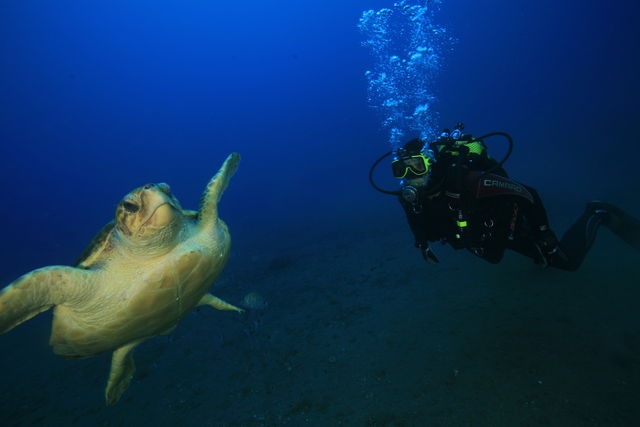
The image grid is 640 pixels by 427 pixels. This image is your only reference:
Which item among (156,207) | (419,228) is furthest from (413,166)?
(156,207)

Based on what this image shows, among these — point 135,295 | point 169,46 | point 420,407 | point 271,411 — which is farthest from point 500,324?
point 169,46

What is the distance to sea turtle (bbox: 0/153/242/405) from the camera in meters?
2.22

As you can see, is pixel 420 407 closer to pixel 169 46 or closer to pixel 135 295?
pixel 135 295

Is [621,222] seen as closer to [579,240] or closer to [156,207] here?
[579,240]

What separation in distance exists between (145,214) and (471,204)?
122 inches

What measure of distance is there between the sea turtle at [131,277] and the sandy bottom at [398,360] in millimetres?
1470

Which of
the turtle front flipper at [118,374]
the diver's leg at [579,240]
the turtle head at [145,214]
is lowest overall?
the diver's leg at [579,240]

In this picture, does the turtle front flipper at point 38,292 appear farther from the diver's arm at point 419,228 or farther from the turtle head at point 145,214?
the diver's arm at point 419,228

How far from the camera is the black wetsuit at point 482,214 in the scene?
3.02 m

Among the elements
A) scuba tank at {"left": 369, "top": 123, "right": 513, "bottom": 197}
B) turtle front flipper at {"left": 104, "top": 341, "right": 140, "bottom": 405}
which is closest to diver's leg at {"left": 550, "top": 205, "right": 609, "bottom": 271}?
scuba tank at {"left": 369, "top": 123, "right": 513, "bottom": 197}

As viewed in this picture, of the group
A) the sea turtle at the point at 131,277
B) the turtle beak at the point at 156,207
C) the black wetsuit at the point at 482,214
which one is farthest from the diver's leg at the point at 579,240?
the turtle beak at the point at 156,207

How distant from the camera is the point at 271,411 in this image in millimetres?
3189

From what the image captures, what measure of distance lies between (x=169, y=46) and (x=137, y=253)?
13007 centimetres

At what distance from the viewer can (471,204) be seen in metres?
3.00
